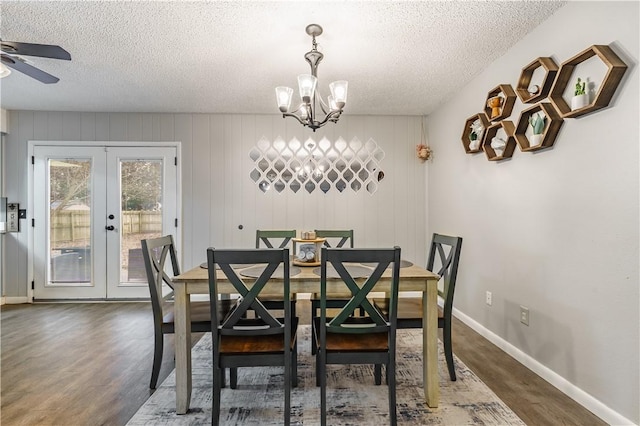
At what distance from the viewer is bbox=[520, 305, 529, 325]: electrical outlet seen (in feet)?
7.87

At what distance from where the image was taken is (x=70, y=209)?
13.7 ft

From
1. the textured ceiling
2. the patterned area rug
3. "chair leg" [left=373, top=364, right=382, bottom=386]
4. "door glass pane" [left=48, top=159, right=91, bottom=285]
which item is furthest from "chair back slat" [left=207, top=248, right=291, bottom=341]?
"door glass pane" [left=48, top=159, right=91, bottom=285]

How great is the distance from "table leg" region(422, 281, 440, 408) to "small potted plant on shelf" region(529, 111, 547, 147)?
117cm

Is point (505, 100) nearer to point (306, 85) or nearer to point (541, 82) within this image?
point (541, 82)

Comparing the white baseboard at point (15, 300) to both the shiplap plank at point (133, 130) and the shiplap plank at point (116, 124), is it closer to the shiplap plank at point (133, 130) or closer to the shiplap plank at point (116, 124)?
the shiplap plank at point (116, 124)

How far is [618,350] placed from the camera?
170 cm

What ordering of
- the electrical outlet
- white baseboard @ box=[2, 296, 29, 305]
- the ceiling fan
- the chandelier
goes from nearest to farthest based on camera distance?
the ceiling fan, the chandelier, the electrical outlet, white baseboard @ box=[2, 296, 29, 305]

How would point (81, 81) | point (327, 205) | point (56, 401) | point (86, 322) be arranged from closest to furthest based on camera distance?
1. point (56, 401)
2. point (81, 81)
3. point (86, 322)
4. point (327, 205)

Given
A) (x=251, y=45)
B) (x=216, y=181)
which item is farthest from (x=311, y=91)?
(x=216, y=181)

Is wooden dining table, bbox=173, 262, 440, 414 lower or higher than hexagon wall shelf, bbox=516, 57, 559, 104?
lower

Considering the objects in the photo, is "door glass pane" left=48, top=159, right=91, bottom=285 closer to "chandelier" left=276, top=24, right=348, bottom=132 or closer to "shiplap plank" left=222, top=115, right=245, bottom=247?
"shiplap plank" left=222, top=115, right=245, bottom=247

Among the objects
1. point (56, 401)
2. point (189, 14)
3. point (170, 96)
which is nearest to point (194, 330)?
point (56, 401)

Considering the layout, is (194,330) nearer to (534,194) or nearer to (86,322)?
(86,322)

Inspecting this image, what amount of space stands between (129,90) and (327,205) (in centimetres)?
247
